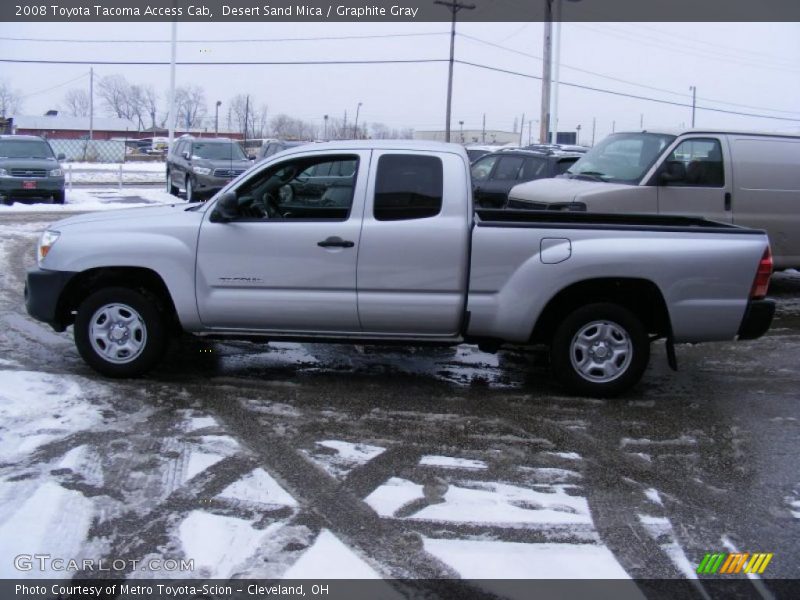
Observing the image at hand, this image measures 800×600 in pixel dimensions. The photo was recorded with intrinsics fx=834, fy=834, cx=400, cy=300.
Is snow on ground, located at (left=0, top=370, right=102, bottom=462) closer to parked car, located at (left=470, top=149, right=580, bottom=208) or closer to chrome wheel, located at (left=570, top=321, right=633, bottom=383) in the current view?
chrome wheel, located at (left=570, top=321, right=633, bottom=383)

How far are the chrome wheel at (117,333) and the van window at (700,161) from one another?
6.58 m

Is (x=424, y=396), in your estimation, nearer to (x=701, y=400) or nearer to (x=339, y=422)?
(x=339, y=422)

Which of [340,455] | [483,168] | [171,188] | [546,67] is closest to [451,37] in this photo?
[546,67]

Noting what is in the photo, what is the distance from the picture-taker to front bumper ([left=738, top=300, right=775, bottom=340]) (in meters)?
6.38

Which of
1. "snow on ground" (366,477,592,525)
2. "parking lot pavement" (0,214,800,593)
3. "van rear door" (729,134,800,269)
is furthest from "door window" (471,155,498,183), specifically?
"snow on ground" (366,477,592,525)

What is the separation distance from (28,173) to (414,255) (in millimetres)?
17691

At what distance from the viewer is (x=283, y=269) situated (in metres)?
6.43

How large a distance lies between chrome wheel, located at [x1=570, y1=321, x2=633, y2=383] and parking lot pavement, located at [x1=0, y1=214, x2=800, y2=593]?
25 centimetres

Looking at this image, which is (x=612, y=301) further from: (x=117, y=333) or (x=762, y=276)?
(x=117, y=333)

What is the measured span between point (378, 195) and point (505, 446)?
7.20 feet

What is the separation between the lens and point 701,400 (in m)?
6.77

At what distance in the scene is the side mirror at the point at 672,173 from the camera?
9.96m

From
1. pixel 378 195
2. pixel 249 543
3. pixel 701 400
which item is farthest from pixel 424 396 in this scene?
pixel 249 543

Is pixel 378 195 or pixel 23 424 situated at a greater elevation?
pixel 378 195
